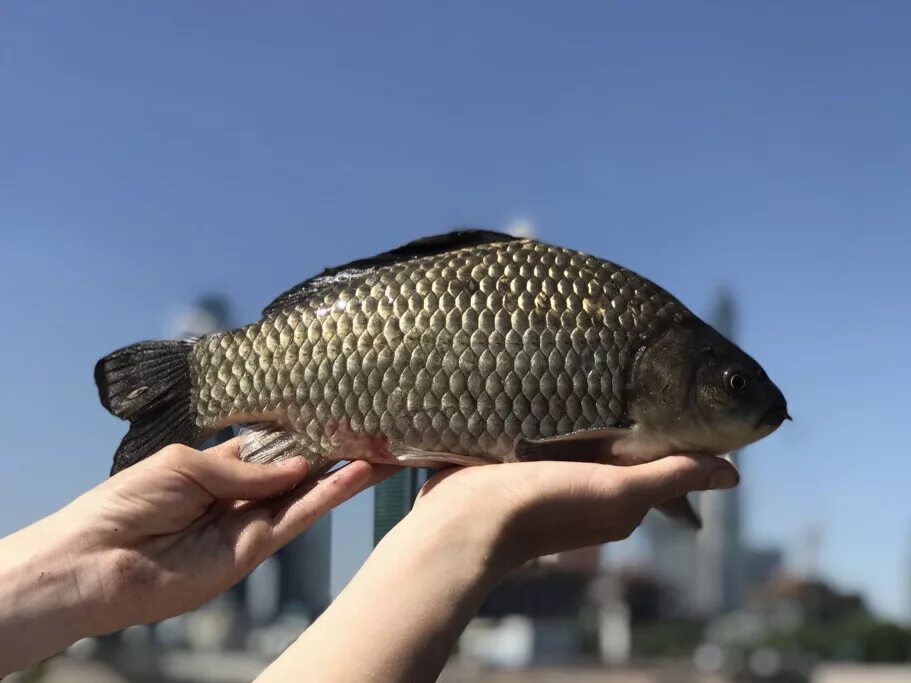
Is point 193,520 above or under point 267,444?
under

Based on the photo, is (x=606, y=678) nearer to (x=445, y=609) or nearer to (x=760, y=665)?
(x=760, y=665)

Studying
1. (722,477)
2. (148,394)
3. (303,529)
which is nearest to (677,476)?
(722,477)

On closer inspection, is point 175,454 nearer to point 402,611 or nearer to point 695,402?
point 402,611

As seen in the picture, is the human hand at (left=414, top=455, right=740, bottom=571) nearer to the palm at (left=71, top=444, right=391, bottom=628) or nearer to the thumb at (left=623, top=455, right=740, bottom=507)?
the thumb at (left=623, top=455, right=740, bottom=507)

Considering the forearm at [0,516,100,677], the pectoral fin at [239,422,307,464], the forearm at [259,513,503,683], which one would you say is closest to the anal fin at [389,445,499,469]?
the pectoral fin at [239,422,307,464]

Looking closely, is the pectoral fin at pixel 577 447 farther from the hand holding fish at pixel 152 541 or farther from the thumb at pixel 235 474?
the thumb at pixel 235 474

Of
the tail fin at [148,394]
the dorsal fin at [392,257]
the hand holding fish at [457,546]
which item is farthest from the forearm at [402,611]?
the tail fin at [148,394]
